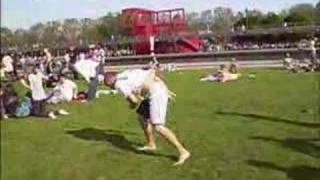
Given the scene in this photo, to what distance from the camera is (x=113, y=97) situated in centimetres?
1355

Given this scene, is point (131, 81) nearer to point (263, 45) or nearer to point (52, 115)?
point (52, 115)

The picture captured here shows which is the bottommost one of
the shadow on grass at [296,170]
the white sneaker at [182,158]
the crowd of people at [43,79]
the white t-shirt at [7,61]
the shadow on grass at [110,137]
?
the shadow on grass at [110,137]

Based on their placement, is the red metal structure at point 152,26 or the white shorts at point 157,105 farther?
the white shorts at point 157,105

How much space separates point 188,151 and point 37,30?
8.39 ft

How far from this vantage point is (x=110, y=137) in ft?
29.3

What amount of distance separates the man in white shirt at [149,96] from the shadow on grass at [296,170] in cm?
76

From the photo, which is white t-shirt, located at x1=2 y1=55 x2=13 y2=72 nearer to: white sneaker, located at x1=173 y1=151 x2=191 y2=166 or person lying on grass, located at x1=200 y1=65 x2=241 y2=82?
white sneaker, located at x1=173 y1=151 x2=191 y2=166

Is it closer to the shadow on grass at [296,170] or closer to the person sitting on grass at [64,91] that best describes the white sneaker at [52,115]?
the person sitting on grass at [64,91]

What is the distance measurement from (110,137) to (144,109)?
4.97 ft

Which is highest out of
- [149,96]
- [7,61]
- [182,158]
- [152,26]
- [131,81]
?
[152,26]

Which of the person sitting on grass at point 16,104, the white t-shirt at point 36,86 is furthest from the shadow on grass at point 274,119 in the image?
the person sitting on grass at point 16,104

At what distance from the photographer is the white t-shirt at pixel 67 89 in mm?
13562

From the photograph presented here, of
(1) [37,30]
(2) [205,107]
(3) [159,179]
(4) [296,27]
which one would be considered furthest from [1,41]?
(2) [205,107]

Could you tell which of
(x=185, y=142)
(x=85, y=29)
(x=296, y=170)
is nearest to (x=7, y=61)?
(x=85, y=29)
